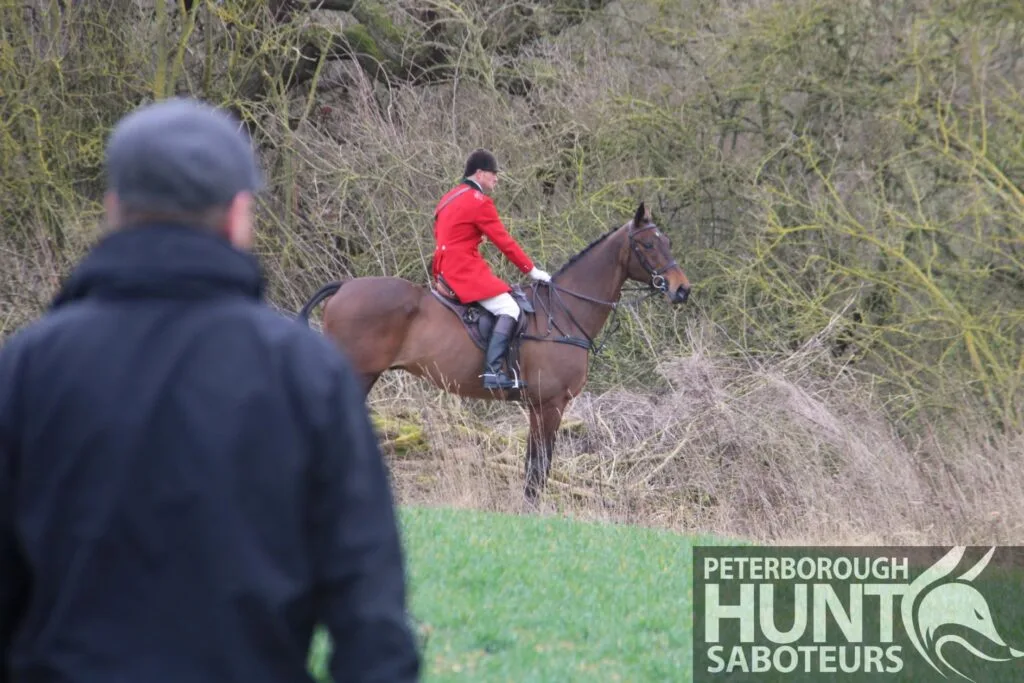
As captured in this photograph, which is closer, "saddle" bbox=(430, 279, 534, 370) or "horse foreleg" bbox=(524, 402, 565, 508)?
"horse foreleg" bbox=(524, 402, 565, 508)

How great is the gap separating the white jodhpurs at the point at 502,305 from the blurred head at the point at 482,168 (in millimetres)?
898

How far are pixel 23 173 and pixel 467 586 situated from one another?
12336mm

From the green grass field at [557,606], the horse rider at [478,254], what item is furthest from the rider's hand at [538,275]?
the green grass field at [557,606]

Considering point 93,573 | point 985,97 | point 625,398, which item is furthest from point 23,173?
point 93,573

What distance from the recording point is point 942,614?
7.18m

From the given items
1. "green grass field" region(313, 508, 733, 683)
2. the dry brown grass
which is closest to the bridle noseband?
the dry brown grass

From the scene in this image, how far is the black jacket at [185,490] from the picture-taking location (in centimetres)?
196

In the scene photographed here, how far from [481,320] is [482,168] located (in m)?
1.23

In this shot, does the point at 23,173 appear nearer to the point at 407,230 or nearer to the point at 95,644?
the point at 407,230

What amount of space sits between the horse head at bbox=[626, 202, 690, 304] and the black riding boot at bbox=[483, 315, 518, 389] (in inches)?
46.6

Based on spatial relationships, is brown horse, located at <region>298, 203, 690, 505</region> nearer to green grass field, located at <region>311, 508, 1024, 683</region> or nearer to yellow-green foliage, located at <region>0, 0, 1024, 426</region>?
green grass field, located at <region>311, 508, 1024, 683</region>

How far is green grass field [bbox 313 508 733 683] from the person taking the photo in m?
5.29

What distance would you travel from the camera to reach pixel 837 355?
14.5 m
